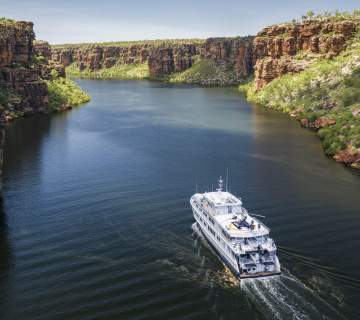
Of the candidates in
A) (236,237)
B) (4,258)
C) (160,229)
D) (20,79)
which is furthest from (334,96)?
(4,258)

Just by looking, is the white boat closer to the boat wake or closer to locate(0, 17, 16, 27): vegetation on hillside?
the boat wake

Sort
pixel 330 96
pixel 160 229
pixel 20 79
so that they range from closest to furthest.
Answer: pixel 160 229
pixel 330 96
pixel 20 79

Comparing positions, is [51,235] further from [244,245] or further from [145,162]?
[145,162]

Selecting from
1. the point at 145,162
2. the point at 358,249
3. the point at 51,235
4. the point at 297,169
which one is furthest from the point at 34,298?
the point at 297,169

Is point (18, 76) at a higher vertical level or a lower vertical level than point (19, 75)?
lower

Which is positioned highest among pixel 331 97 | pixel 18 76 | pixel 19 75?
pixel 19 75

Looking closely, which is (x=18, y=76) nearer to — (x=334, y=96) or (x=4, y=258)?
(x=334, y=96)

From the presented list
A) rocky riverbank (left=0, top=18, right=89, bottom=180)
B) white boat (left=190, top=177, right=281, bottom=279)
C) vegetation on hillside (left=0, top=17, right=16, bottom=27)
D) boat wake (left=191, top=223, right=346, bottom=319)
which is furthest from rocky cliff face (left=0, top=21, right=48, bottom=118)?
boat wake (left=191, top=223, right=346, bottom=319)
